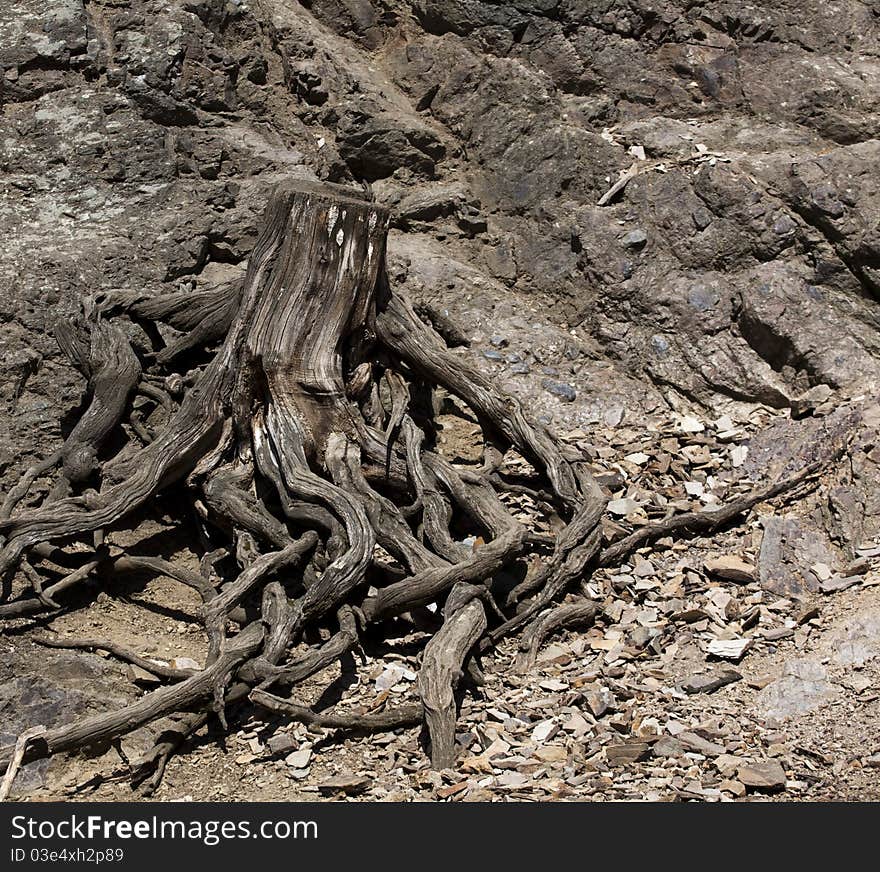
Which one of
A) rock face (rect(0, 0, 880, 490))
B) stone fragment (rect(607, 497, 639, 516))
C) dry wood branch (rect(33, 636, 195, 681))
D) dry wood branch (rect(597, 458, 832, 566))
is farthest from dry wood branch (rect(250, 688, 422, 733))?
rock face (rect(0, 0, 880, 490))

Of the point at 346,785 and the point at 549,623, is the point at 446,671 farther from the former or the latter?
the point at 549,623

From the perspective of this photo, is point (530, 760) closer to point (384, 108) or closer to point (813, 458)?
point (813, 458)

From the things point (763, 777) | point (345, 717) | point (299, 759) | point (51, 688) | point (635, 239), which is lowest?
point (51, 688)

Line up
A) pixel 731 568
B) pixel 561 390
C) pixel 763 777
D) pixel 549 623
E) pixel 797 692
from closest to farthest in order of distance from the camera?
pixel 763 777 < pixel 797 692 < pixel 549 623 < pixel 731 568 < pixel 561 390

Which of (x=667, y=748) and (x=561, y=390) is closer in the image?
(x=667, y=748)

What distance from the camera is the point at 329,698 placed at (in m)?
5.36

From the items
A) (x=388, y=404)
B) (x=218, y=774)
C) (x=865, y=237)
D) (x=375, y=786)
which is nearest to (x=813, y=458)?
(x=865, y=237)

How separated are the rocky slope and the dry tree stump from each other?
57 centimetres

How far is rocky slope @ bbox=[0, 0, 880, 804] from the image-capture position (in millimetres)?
7426

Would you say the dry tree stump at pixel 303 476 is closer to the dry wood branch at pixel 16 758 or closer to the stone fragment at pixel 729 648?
the dry wood branch at pixel 16 758

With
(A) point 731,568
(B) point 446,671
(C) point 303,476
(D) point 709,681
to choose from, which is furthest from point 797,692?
(C) point 303,476

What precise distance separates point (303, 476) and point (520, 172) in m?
3.51

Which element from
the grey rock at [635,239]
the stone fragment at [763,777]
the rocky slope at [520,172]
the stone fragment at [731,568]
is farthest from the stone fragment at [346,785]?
the grey rock at [635,239]

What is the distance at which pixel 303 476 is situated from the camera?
590 cm
